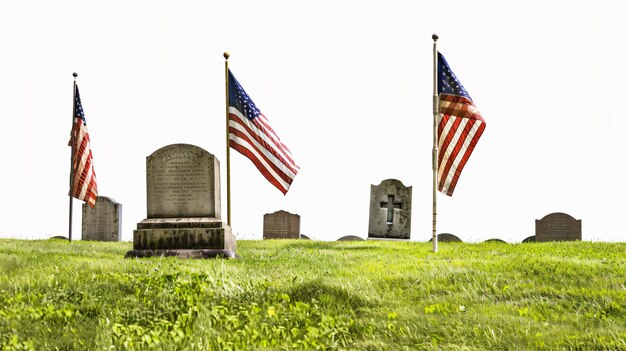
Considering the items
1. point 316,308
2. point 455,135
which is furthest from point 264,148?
point 316,308

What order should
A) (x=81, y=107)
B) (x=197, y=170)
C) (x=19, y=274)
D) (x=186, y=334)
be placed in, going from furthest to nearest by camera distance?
(x=81, y=107) < (x=197, y=170) < (x=19, y=274) < (x=186, y=334)

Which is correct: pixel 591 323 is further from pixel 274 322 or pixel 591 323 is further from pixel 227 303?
pixel 227 303

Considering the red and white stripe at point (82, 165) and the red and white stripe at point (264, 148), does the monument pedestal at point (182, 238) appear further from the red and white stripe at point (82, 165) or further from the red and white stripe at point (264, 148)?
the red and white stripe at point (82, 165)

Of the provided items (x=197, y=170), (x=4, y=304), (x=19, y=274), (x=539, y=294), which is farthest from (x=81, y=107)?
(x=539, y=294)

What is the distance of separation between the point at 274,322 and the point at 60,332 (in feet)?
7.43

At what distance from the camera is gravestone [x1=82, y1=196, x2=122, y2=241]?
22575mm

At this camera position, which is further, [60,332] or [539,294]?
[539,294]

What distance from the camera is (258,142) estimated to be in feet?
44.8

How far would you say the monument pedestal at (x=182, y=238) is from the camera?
43.4 ft

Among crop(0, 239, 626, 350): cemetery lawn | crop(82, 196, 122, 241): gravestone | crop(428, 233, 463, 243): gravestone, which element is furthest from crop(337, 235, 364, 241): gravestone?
crop(0, 239, 626, 350): cemetery lawn

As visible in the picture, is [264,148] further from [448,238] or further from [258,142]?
[448,238]

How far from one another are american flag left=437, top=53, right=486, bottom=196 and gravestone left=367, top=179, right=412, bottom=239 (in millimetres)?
7424

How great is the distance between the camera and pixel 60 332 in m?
6.47

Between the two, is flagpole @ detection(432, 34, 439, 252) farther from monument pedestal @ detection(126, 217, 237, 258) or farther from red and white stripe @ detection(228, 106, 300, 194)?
monument pedestal @ detection(126, 217, 237, 258)
